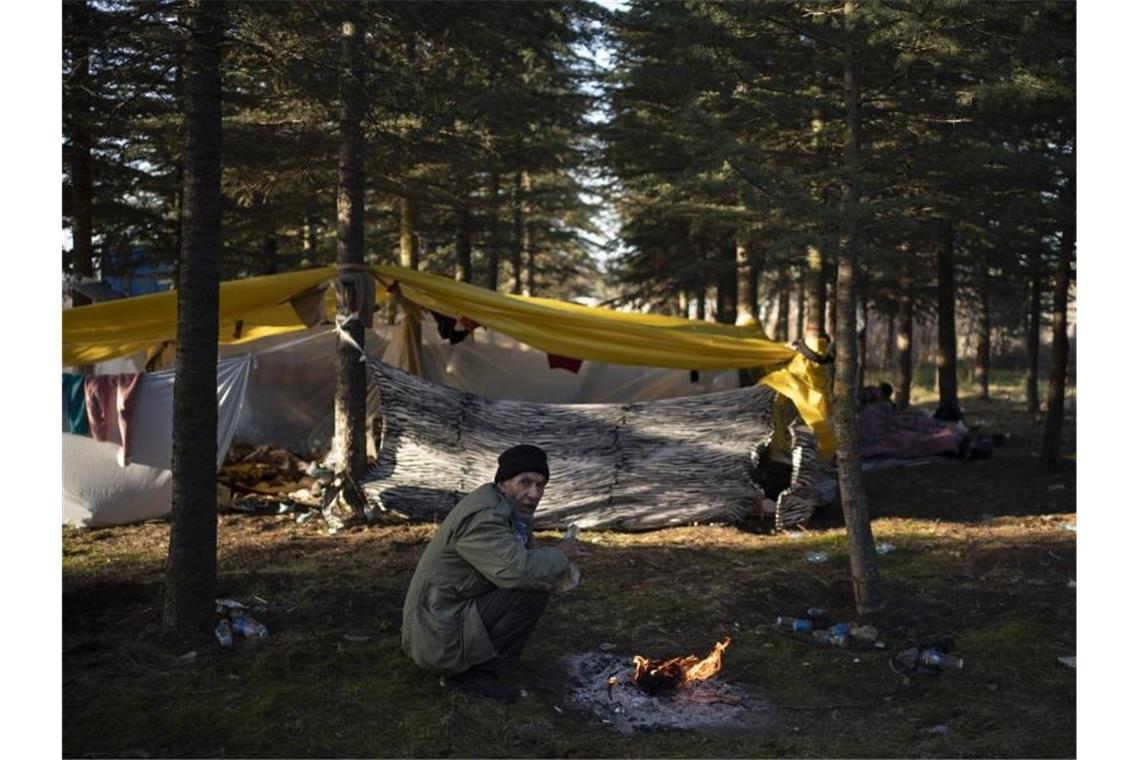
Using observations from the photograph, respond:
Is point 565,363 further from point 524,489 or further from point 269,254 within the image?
point 269,254

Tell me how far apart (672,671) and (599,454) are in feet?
14.7

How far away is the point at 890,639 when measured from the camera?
6348mm

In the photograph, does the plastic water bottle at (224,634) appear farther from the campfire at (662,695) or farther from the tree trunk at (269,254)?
the tree trunk at (269,254)

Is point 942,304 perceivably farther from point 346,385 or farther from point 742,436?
point 346,385

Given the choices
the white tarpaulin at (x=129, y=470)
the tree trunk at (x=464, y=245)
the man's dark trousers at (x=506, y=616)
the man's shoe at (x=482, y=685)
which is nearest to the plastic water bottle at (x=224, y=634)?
the man's shoe at (x=482, y=685)

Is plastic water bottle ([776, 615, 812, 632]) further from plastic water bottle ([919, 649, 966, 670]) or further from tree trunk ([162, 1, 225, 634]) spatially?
tree trunk ([162, 1, 225, 634])

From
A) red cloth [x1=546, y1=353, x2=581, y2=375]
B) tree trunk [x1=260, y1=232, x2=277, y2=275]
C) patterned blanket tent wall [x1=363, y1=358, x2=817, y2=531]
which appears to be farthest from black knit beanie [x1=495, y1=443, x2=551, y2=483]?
tree trunk [x1=260, y1=232, x2=277, y2=275]

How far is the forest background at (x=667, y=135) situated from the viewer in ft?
22.8

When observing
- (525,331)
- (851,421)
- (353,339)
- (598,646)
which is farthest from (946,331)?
(598,646)

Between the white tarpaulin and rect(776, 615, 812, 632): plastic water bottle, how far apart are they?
5.96m

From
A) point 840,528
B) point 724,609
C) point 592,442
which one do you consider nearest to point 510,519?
point 724,609

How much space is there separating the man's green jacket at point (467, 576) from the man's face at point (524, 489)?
47mm

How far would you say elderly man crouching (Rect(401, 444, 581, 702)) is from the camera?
4.98 metres

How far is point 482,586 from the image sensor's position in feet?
16.9
